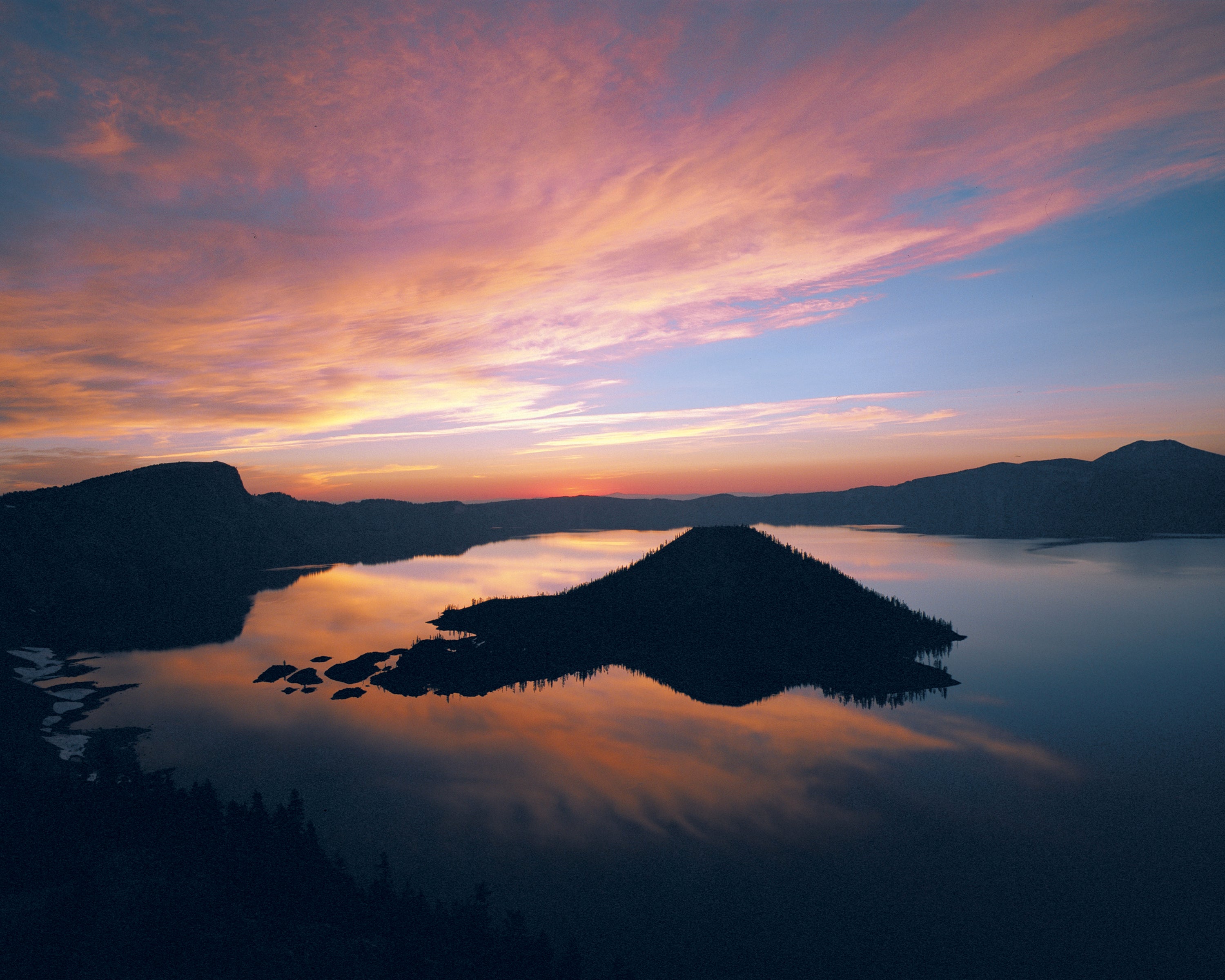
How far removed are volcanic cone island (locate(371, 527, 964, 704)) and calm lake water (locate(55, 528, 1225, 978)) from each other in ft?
17.7

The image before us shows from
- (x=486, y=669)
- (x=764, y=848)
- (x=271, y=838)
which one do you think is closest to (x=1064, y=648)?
(x=764, y=848)

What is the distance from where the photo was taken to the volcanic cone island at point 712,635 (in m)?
79.9

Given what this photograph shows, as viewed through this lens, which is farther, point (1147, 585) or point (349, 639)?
point (1147, 585)

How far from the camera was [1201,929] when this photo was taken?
3222 cm

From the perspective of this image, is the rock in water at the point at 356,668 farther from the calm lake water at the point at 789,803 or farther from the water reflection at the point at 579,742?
the calm lake water at the point at 789,803

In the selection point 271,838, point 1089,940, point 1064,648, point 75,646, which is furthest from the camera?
point 75,646

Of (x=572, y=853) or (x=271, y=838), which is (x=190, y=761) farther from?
(x=572, y=853)

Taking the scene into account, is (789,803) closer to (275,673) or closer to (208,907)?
(208,907)

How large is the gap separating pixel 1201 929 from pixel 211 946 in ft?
170

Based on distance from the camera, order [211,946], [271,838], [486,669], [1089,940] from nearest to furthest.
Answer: [211,946], [1089,940], [271,838], [486,669]

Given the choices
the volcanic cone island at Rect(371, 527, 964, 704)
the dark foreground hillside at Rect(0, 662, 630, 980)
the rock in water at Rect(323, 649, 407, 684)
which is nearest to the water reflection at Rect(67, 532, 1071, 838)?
the rock in water at Rect(323, 649, 407, 684)

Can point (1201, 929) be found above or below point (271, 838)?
below

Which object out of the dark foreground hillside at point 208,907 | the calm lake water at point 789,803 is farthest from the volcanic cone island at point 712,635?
the dark foreground hillside at point 208,907

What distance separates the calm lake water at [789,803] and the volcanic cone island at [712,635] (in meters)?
5.39
